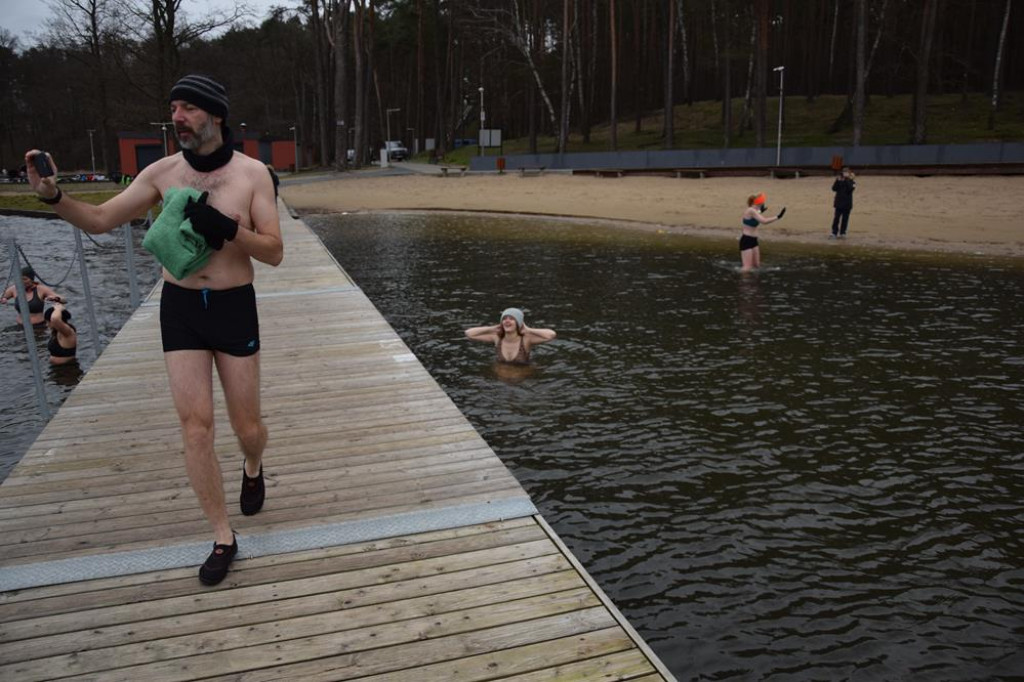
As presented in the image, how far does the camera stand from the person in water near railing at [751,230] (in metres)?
17.6

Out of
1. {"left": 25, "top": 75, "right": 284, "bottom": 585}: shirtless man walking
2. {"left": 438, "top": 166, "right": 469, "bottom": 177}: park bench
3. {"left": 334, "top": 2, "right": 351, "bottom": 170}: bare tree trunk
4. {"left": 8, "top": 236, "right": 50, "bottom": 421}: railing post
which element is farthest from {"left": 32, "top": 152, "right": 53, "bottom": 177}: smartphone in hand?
{"left": 334, "top": 2, "right": 351, "bottom": 170}: bare tree trunk

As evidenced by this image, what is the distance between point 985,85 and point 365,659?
77.8m

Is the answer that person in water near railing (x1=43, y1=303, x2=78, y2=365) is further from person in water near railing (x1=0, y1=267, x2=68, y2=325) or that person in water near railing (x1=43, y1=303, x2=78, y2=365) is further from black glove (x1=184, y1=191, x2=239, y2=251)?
black glove (x1=184, y1=191, x2=239, y2=251)

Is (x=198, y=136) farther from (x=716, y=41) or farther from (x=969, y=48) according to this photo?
(x=969, y=48)

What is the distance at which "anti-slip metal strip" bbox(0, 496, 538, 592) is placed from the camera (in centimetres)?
402

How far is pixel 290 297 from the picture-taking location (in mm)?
12586

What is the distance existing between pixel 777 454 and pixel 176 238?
6.15 m

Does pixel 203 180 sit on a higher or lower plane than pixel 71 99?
lower

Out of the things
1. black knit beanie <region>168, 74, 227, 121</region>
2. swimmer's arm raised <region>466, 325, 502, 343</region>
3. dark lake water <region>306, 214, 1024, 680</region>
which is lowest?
dark lake water <region>306, 214, 1024, 680</region>

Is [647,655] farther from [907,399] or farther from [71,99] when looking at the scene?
[71,99]

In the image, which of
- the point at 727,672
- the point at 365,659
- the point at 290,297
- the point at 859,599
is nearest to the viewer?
the point at 365,659

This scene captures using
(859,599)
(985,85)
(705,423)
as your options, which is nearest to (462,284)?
(705,423)

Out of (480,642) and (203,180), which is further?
(203,180)

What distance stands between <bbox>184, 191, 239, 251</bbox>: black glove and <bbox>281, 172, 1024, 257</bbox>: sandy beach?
73.2 feet
